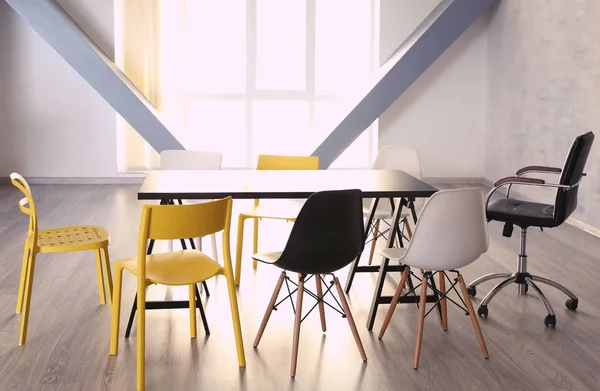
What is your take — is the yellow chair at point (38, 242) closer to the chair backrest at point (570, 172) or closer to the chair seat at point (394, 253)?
the chair seat at point (394, 253)

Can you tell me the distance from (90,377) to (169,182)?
3.93 feet

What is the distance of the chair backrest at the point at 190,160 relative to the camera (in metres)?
5.16

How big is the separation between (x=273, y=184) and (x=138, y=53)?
16.2ft

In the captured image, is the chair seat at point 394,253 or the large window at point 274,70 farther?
the large window at point 274,70

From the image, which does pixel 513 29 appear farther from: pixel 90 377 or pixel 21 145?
pixel 90 377

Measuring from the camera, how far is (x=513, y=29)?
7781mm

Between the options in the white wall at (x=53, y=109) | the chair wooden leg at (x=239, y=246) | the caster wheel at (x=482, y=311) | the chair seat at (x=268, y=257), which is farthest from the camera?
the white wall at (x=53, y=109)

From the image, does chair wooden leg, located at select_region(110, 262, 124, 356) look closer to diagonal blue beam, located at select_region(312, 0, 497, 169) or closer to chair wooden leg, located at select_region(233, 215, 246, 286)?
chair wooden leg, located at select_region(233, 215, 246, 286)

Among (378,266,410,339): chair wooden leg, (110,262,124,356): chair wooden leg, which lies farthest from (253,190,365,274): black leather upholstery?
(110,262,124,356): chair wooden leg

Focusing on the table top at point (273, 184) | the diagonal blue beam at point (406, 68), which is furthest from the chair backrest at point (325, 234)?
the diagonal blue beam at point (406, 68)

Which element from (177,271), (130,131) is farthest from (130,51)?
(177,271)

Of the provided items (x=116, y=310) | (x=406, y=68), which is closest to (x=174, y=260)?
(x=116, y=310)

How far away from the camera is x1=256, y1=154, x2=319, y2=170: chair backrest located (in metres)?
5.17

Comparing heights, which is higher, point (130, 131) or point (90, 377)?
point (130, 131)
